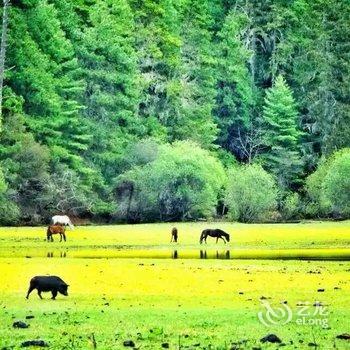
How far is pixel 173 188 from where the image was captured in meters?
72.1

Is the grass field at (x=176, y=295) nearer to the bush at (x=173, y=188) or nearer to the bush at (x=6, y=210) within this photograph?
the bush at (x=6, y=210)

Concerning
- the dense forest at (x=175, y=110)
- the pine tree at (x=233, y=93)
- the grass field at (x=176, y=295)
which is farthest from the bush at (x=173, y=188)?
the grass field at (x=176, y=295)

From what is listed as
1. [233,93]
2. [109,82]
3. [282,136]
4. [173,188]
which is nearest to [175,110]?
[109,82]

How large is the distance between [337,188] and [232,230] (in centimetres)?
799

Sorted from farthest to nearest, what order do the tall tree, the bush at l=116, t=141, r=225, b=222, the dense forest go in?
the bush at l=116, t=141, r=225, b=222 < the dense forest < the tall tree

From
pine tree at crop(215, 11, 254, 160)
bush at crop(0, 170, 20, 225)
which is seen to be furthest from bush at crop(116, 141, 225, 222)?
pine tree at crop(215, 11, 254, 160)

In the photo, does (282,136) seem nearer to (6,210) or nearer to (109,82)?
(109,82)

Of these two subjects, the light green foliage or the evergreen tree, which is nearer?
the light green foliage

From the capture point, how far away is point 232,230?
57.7m

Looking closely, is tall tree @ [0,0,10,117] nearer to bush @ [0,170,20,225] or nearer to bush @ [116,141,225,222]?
bush @ [0,170,20,225]

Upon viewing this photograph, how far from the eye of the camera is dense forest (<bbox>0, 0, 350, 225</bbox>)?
234ft

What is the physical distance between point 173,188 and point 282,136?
23.5m

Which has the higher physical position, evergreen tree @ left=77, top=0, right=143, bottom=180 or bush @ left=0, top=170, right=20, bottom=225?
evergreen tree @ left=77, top=0, right=143, bottom=180

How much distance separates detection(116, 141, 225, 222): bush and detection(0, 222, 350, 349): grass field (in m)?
27.3
